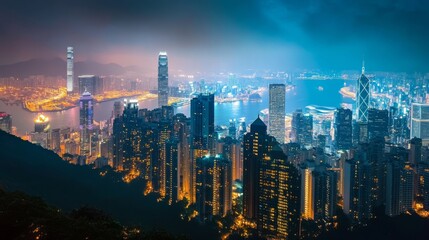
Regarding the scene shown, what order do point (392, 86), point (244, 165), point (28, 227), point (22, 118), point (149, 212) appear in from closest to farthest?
point (28, 227) → point (149, 212) → point (244, 165) → point (22, 118) → point (392, 86)

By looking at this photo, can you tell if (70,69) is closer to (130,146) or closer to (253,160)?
(130,146)

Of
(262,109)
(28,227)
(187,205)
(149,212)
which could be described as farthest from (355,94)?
(28,227)

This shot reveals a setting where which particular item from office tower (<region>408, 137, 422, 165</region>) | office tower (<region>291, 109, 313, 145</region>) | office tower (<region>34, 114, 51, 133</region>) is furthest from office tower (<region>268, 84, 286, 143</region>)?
office tower (<region>34, 114, 51, 133</region>)

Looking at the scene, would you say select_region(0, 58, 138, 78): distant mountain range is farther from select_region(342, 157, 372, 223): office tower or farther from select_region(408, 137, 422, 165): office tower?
select_region(408, 137, 422, 165): office tower

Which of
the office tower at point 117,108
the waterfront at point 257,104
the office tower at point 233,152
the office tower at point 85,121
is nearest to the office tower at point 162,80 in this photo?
the waterfront at point 257,104

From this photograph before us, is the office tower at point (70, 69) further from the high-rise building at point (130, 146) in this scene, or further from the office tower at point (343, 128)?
the office tower at point (343, 128)

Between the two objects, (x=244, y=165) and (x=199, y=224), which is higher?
(x=244, y=165)

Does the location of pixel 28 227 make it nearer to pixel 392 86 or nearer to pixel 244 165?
pixel 244 165
